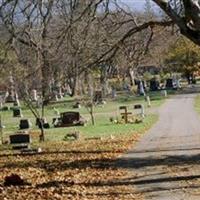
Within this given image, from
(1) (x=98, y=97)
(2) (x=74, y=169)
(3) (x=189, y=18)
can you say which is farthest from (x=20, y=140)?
(1) (x=98, y=97)

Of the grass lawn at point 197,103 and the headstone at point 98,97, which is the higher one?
the headstone at point 98,97

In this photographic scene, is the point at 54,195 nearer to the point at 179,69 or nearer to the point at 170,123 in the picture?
the point at 170,123

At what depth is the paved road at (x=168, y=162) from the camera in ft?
47.5

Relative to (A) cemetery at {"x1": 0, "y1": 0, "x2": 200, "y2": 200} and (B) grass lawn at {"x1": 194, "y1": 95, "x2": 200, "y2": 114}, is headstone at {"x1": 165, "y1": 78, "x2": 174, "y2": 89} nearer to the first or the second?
(B) grass lawn at {"x1": 194, "y1": 95, "x2": 200, "y2": 114}

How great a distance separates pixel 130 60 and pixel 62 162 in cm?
418

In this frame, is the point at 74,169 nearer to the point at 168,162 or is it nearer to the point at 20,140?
the point at 168,162

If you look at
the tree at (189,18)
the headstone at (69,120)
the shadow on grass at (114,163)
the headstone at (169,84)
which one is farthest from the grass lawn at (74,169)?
the headstone at (169,84)

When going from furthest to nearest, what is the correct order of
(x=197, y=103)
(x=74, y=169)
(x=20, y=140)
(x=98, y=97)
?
(x=98, y=97)
(x=197, y=103)
(x=20, y=140)
(x=74, y=169)

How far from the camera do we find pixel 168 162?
2048 centimetres

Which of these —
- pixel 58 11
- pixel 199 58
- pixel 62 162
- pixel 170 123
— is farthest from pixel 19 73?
pixel 199 58

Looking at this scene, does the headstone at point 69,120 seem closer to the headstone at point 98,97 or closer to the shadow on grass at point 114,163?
the shadow on grass at point 114,163

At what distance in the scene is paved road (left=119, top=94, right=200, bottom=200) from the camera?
1448 cm

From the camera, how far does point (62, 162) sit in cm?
2220

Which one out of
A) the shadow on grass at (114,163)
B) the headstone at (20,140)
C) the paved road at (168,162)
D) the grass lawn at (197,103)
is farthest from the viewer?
the grass lawn at (197,103)
